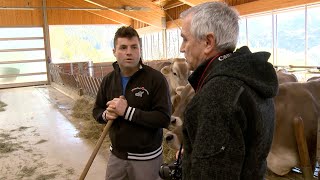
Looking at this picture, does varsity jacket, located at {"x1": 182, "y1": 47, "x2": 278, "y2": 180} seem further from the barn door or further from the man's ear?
the barn door

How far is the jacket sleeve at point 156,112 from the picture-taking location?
6.99 feet

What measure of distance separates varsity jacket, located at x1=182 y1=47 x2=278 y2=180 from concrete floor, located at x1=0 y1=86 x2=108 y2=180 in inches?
130

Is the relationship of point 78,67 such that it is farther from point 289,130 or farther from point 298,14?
point 289,130

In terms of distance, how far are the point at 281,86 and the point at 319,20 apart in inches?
286

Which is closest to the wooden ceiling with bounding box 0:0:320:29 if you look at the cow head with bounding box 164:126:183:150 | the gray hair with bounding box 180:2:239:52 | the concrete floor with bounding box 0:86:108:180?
the concrete floor with bounding box 0:86:108:180

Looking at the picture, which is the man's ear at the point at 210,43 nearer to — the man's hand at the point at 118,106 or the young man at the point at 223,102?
the young man at the point at 223,102

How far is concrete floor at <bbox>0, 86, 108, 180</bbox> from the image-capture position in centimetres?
439

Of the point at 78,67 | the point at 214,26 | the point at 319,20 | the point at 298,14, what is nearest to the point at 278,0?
Answer: the point at 298,14

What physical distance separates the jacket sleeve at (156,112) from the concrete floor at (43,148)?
2244 millimetres

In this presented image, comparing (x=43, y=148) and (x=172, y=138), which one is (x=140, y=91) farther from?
(x=43, y=148)

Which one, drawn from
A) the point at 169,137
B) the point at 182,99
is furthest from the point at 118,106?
the point at 182,99

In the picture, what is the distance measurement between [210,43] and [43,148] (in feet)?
16.3

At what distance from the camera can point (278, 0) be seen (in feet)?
35.6

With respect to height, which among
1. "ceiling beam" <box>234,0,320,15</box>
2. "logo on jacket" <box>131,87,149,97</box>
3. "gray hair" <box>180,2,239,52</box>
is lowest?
"logo on jacket" <box>131,87,149,97</box>
